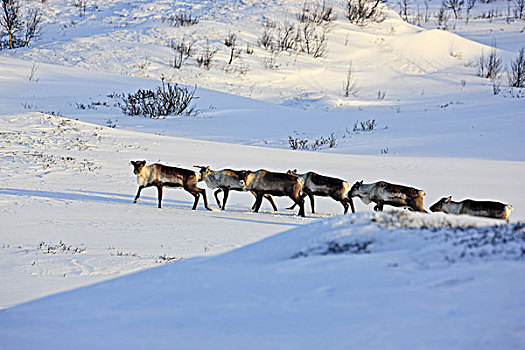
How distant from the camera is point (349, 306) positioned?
307 centimetres

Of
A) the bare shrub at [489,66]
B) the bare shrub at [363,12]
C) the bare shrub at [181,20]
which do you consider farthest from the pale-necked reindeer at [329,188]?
the bare shrub at [363,12]

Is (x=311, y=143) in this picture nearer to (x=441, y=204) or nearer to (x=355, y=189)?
(x=355, y=189)

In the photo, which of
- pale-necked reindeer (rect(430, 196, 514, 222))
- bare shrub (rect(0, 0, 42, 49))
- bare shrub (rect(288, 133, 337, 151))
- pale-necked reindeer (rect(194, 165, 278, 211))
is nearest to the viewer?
pale-necked reindeer (rect(430, 196, 514, 222))

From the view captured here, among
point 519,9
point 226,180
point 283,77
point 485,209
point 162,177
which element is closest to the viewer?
point 485,209

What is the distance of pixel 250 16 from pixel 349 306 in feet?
135

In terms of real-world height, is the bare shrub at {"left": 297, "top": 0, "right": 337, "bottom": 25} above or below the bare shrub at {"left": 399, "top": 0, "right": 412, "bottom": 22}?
below

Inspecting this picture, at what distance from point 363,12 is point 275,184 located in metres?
36.6

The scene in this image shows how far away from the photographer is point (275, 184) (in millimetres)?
10242

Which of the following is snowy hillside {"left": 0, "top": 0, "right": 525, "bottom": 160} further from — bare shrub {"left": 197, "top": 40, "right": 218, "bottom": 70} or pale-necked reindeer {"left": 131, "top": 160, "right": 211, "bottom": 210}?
pale-necked reindeer {"left": 131, "top": 160, "right": 211, "bottom": 210}

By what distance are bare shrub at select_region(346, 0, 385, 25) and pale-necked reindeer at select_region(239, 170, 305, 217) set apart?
3602cm

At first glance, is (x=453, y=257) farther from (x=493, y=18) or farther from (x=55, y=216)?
(x=493, y=18)

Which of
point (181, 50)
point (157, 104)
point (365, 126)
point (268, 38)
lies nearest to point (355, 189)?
point (365, 126)

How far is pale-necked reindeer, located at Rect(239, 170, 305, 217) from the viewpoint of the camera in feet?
33.5

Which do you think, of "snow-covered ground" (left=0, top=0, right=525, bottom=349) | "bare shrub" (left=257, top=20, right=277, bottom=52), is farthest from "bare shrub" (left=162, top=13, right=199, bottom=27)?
"bare shrub" (left=257, top=20, right=277, bottom=52)
